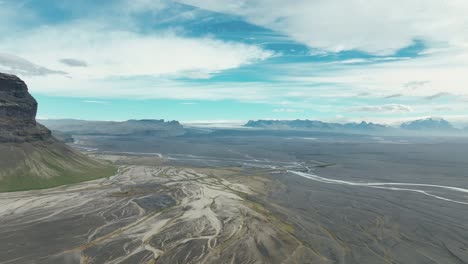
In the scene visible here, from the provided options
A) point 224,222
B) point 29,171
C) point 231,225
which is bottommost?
point 224,222

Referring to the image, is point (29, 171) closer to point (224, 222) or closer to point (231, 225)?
Answer: point (224, 222)

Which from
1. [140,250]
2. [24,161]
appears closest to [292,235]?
[140,250]

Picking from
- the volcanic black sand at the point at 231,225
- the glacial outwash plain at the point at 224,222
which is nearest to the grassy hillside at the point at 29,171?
the glacial outwash plain at the point at 224,222

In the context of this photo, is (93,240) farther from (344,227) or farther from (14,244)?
(344,227)

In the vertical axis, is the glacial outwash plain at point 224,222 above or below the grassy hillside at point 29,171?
below

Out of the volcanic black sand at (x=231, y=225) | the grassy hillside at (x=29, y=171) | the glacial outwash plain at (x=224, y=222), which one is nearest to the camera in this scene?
the volcanic black sand at (x=231, y=225)

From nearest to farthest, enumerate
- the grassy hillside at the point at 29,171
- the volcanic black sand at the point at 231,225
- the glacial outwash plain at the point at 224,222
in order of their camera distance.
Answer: the volcanic black sand at the point at 231,225
the glacial outwash plain at the point at 224,222
the grassy hillside at the point at 29,171

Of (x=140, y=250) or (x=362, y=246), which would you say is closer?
(x=140, y=250)

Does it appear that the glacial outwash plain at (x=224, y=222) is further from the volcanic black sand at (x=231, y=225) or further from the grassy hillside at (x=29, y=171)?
the grassy hillside at (x=29, y=171)

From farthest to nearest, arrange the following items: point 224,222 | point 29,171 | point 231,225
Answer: point 29,171
point 224,222
point 231,225

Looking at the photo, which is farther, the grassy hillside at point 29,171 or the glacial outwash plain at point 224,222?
the grassy hillside at point 29,171

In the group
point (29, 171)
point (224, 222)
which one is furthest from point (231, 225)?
point (29, 171)
